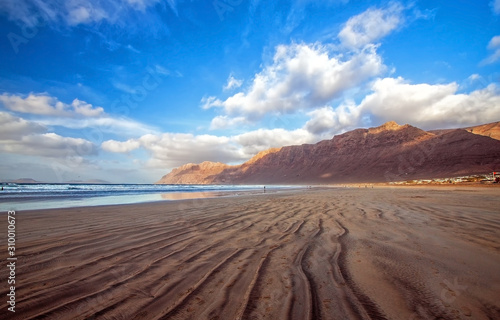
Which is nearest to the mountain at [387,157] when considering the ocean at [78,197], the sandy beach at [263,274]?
the ocean at [78,197]

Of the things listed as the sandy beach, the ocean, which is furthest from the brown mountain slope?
the sandy beach

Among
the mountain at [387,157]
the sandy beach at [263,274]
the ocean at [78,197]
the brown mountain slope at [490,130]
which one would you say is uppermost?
the brown mountain slope at [490,130]

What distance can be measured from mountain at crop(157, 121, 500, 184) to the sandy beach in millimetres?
77679

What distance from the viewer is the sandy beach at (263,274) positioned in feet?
7.61

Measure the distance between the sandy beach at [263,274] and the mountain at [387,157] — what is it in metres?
77.7

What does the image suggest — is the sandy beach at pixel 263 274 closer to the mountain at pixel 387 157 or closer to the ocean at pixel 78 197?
the ocean at pixel 78 197

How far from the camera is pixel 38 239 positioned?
5.30m

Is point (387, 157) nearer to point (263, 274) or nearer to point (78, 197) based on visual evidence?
point (78, 197)

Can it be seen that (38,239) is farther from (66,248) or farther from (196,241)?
(196,241)

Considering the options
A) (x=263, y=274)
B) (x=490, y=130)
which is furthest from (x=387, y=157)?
(x=263, y=274)

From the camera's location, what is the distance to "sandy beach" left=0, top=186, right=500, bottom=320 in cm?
232

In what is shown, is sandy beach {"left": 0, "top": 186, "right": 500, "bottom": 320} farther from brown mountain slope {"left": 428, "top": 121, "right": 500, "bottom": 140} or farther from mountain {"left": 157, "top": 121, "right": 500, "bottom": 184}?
brown mountain slope {"left": 428, "top": 121, "right": 500, "bottom": 140}

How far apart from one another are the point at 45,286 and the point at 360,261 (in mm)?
4344

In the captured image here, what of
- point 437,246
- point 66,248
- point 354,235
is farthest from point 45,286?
point 437,246
